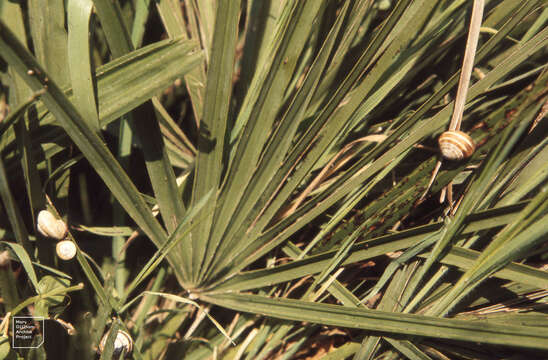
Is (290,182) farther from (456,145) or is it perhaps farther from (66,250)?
(66,250)

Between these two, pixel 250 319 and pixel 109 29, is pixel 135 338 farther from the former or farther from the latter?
pixel 109 29

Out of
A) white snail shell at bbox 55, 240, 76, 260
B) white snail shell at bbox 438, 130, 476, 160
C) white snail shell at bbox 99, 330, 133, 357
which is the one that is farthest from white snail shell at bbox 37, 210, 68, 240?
white snail shell at bbox 438, 130, 476, 160

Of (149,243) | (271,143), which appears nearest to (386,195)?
(271,143)

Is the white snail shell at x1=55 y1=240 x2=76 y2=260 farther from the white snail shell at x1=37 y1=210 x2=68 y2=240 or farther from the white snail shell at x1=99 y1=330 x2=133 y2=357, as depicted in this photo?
the white snail shell at x1=99 y1=330 x2=133 y2=357

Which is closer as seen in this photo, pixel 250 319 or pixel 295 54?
pixel 295 54

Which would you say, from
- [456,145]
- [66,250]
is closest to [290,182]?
[456,145]
